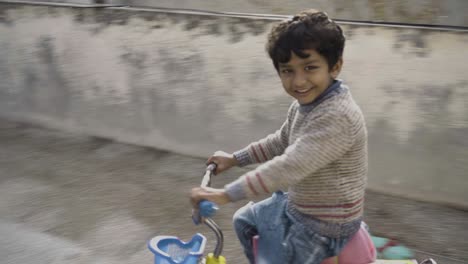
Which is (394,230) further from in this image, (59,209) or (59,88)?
(59,88)

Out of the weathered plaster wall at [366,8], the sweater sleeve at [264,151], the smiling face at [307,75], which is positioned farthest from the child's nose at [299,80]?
the weathered plaster wall at [366,8]

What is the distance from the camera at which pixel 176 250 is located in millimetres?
2051

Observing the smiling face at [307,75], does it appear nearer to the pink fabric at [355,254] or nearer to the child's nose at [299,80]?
the child's nose at [299,80]

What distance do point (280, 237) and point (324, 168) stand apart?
325 millimetres

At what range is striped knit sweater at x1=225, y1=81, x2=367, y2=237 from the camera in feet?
5.75

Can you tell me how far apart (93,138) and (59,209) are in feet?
4.33

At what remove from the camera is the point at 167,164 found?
14.9 feet

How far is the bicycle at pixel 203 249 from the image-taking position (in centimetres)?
185

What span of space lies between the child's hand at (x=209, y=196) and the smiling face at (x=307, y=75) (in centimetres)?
46

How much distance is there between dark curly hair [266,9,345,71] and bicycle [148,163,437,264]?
618mm

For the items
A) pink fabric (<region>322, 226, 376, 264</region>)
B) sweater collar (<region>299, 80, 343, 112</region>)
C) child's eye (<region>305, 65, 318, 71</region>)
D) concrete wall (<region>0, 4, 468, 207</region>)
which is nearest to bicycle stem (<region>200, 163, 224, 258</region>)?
pink fabric (<region>322, 226, 376, 264</region>)

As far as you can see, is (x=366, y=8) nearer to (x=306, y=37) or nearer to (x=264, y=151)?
(x=264, y=151)

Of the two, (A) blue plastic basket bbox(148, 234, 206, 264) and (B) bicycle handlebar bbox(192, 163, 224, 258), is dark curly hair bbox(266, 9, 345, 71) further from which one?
(A) blue plastic basket bbox(148, 234, 206, 264)

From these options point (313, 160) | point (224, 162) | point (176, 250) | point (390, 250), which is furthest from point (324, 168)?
→ point (390, 250)
